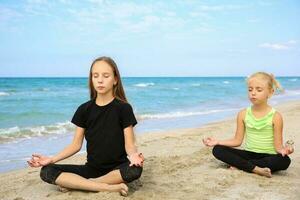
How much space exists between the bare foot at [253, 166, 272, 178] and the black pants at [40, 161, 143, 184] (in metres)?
1.52

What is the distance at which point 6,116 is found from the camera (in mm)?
12938

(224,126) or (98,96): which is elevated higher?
(98,96)

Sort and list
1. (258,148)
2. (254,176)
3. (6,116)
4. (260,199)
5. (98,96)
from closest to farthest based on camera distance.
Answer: (260,199) < (98,96) < (254,176) < (258,148) < (6,116)

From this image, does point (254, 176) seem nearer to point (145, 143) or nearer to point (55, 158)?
point (55, 158)

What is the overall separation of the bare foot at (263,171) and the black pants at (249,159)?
50mm

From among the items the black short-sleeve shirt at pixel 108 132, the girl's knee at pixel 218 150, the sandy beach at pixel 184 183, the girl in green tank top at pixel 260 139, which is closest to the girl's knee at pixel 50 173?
the sandy beach at pixel 184 183

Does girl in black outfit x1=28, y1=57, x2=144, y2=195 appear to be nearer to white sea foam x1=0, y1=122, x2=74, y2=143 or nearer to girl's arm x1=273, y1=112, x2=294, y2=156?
girl's arm x1=273, y1=112, x2=294, y2=156

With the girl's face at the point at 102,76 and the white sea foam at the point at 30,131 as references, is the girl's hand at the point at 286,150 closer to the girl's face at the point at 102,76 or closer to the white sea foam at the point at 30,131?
the girl's face at the point at 102,76

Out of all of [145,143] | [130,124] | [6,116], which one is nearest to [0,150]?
[145,143]

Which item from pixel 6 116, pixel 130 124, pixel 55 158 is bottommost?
pixel 6 116

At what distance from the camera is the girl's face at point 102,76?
12.8ft

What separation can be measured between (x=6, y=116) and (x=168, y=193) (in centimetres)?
1016

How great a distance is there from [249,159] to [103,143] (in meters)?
1.90

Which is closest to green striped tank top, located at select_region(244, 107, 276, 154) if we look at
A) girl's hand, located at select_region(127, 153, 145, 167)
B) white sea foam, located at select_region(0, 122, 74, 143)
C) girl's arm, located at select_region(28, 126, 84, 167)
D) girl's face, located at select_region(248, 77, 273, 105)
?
girl's face, located at select_region(248, 77, 273, 105)
